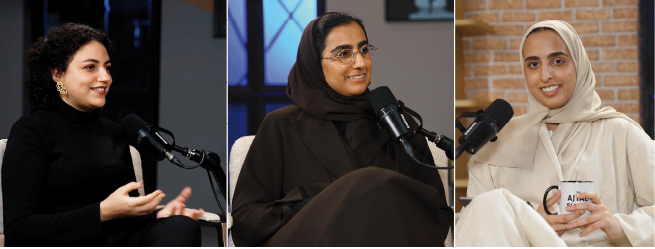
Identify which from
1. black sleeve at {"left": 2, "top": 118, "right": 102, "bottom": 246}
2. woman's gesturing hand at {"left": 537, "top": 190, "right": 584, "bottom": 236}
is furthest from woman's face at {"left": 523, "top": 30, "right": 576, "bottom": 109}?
black sleeve at {"left": 2, "top": 118, "right": 102, "bottom": 246}

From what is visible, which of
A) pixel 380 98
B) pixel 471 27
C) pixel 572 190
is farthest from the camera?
pixel 471 27

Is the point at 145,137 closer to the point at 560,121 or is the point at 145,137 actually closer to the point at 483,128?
the point at 483,128

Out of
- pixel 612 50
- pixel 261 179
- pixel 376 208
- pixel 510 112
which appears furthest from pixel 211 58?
pixel 612 50

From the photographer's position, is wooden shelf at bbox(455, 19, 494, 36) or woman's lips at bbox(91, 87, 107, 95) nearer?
A: woman's lips at bbox(91, 87, 107, 95)

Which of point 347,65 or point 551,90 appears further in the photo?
point 551,90

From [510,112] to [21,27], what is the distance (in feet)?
5.42

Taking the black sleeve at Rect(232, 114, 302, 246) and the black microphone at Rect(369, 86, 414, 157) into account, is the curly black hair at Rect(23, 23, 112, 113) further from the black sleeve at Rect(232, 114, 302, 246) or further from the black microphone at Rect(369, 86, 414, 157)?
the black microphone at Rect(369, 86, 414, 157)

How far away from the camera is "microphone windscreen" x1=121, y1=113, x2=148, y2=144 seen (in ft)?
5.89

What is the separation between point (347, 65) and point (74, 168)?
87 centimetres

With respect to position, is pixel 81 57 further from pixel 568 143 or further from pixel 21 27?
pixel 568 143

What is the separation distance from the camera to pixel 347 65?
1642 mm

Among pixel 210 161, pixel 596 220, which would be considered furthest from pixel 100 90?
pixel 596 220

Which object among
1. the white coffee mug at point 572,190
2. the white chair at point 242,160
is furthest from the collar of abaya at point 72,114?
the white coffee mug at point 572,190

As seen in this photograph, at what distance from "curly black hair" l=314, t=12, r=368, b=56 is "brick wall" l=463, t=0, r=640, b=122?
4.68 feet
